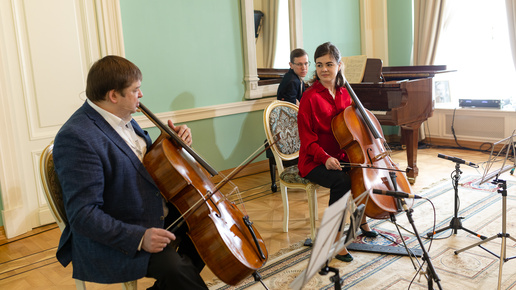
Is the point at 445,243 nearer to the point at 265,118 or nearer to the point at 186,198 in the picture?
the point at 265,118

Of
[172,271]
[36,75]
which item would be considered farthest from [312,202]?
[36,75]

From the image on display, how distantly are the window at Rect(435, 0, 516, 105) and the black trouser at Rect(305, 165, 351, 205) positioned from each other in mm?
3605

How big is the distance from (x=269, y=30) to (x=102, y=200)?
3.77 meters

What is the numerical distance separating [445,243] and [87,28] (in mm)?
3057

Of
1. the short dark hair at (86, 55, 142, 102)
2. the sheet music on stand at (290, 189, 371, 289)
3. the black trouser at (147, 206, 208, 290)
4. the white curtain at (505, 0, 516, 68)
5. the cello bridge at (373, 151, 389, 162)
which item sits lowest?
the black trouser at (147, 206, 208, 290)

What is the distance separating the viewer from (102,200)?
164 centimetres

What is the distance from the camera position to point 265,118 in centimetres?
302

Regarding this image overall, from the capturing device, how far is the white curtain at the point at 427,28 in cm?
553

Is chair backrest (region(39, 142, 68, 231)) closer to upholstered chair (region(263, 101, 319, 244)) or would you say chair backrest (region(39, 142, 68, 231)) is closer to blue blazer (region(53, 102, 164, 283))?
blue blazer (region(53, 102, 164, 283))

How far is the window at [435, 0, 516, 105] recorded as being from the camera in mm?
5262

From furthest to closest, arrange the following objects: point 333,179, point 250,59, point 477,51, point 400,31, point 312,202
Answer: point 400,31
point 477,51
point 250,59
point 312,202
point 333,179

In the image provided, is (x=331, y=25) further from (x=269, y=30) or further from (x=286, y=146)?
(x=286, y=146)

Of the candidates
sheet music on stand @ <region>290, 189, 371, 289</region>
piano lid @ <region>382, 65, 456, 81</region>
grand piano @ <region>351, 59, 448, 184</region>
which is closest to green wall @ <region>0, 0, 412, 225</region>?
piano lid @ <region>382, 65, 456, 81</region>

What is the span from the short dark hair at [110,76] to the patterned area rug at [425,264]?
125cm
